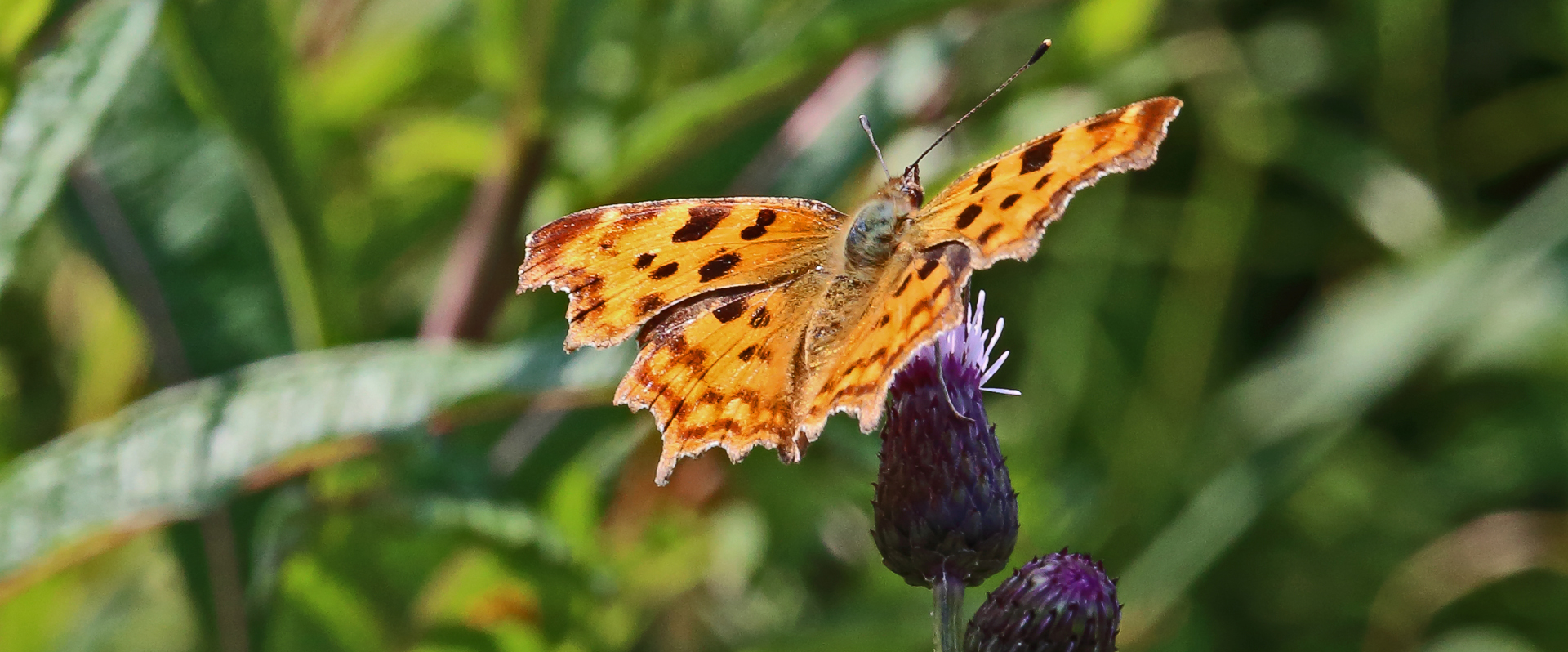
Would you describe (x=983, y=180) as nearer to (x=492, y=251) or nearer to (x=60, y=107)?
(x=492, y=251)

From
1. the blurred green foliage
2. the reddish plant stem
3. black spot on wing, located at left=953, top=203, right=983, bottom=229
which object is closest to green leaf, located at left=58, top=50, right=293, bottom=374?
the blurred green foliage

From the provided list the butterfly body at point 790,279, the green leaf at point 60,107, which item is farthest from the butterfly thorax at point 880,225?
the green leaf at point 60,107

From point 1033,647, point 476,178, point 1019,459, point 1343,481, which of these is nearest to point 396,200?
point 476,178

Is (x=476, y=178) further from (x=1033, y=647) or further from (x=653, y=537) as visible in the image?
(x=1033, y=647)

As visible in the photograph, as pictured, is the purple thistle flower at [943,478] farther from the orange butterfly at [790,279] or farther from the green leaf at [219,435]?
the green leaf at [219,435]

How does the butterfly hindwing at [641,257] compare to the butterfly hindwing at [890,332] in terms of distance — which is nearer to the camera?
the butterfly hindwing at [890,332]

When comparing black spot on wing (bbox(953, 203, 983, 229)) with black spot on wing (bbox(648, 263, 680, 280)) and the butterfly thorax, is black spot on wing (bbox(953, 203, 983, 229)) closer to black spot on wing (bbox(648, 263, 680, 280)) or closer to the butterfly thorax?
the butterfly thorax
